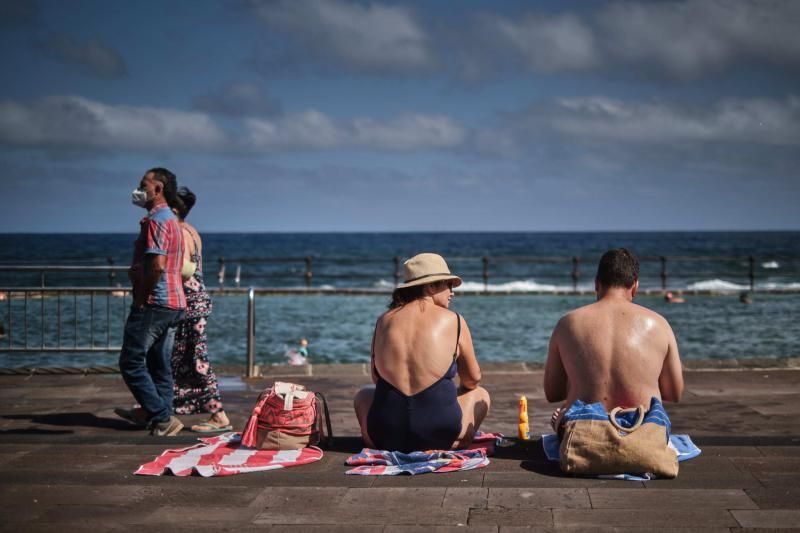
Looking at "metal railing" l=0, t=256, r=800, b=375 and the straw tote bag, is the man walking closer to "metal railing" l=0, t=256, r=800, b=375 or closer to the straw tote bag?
the straw tote bag

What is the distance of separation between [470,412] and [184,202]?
2855mm

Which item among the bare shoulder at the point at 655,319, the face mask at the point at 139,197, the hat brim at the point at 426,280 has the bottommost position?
the bare shoulder at the point at 655,319

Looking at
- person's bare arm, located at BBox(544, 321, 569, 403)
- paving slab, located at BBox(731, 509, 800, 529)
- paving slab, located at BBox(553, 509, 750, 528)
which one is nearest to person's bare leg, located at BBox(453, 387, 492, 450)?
person's bare arm, located at BBox(544, 321, 569, 403)

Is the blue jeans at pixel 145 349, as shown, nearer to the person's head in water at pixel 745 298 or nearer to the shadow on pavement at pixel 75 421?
the shadow on pavement at pixel 75 421

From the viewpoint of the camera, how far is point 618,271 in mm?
5027

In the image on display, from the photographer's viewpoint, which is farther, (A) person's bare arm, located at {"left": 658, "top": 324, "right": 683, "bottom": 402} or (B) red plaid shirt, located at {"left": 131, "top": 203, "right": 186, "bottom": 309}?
(B) red plaid shirt, located at {"left": 131, "top": 203, "right": 186, "bottom": 309}

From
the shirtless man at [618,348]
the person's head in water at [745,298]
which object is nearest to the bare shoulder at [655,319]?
the shirtless man at [618,348]

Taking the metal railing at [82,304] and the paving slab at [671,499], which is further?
the metal railing at [82,304]

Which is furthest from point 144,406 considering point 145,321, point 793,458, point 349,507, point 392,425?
point 793,458

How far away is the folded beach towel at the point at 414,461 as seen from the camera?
16.4 feet

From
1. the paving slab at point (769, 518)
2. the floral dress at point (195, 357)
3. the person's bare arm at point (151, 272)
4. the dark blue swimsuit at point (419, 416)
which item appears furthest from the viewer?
the floral dress at point (195, 357)

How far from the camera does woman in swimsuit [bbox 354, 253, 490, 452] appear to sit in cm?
512

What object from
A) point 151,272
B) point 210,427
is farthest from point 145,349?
point 210,427

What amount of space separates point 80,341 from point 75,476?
1119cm
